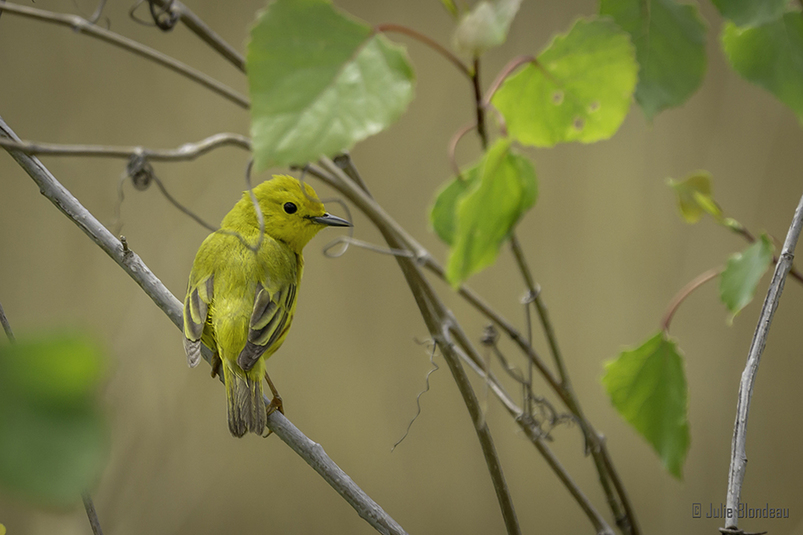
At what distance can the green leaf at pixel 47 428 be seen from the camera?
162 millimetres

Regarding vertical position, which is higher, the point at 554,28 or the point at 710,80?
the point at 554,28

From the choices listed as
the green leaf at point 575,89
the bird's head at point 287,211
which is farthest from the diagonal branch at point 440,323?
the bird's head at point 287,211

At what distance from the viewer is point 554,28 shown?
6.40 ft

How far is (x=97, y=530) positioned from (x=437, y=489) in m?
1.71

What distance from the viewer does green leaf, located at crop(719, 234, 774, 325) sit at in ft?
1.61

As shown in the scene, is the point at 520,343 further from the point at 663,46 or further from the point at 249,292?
the point at 249,292

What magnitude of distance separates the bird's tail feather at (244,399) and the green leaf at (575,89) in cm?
67

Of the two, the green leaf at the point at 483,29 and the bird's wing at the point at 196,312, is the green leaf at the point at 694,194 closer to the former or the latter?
the green leaf at the point at 483,29

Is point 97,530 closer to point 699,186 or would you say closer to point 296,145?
point 296,145

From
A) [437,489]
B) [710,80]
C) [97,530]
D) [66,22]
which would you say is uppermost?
[710,80]

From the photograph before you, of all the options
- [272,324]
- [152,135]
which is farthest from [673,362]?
[152,135]

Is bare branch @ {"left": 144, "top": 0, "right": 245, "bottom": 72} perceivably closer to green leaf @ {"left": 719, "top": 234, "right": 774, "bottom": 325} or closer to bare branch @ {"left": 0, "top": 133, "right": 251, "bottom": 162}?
bare branch @ {"left": 0, "top": 133, "right": 251, "bottom": 162}

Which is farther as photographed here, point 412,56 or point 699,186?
point 412,56

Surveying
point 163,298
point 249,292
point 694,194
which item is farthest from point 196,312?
point 694,194
